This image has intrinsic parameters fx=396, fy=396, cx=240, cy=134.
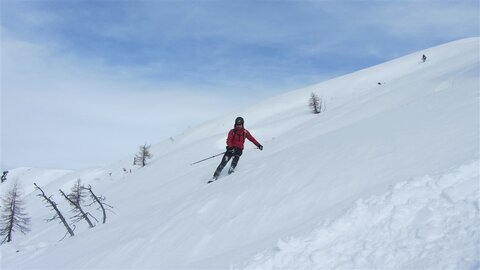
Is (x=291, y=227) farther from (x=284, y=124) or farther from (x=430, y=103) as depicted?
(x=284, y=124)

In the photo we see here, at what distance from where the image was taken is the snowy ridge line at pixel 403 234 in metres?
4.27

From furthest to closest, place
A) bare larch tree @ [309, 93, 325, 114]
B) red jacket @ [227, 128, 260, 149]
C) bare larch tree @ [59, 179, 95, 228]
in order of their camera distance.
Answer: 1. bare larch tree @ [309, 93, 325, 114]
2. bare larch tree @ [59, 179, 95, 228]
3. red jacket @ [227, 128, 260, 149]

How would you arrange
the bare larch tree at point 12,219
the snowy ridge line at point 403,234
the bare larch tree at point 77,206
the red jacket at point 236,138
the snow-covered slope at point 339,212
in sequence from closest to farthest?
the snowy ridge line at point 403,234, the snow-covered slope at point 339,212, the red jacket at point 236,138, the bare larch tree at point 77,206, the bare larch tree at point 12,219

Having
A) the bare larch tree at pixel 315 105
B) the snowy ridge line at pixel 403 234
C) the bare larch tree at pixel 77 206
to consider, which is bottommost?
the snowy ridge line at pixel 403 234

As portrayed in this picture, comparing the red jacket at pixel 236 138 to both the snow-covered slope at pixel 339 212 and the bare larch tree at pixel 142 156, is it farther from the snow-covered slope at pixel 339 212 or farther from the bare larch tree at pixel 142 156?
the bare larch tree at pixel 142 156

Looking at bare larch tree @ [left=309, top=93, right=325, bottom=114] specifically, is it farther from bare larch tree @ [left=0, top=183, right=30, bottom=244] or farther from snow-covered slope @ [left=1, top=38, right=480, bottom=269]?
bare larch tree @ [left=0, top=183, right=30, bottom=244]

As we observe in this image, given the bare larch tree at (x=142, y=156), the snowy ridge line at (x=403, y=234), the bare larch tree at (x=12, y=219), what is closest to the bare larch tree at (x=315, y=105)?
the bare larch tree at (x=142, y=156)

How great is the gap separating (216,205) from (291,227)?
3.07 meters

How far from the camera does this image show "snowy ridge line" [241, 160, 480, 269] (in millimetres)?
4270

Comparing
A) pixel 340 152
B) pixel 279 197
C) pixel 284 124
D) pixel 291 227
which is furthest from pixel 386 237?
pixel 284 124

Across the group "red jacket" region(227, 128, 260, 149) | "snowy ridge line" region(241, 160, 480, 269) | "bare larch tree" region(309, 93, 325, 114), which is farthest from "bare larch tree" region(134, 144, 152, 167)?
"snowy ridge line" region(241, 160, 480, 269)

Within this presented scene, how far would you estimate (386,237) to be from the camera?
488cm

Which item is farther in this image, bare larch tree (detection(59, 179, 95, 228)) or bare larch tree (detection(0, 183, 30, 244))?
bare larch tree (detection(0, 183, 30, 244))

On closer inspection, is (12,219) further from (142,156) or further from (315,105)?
(315,105)
